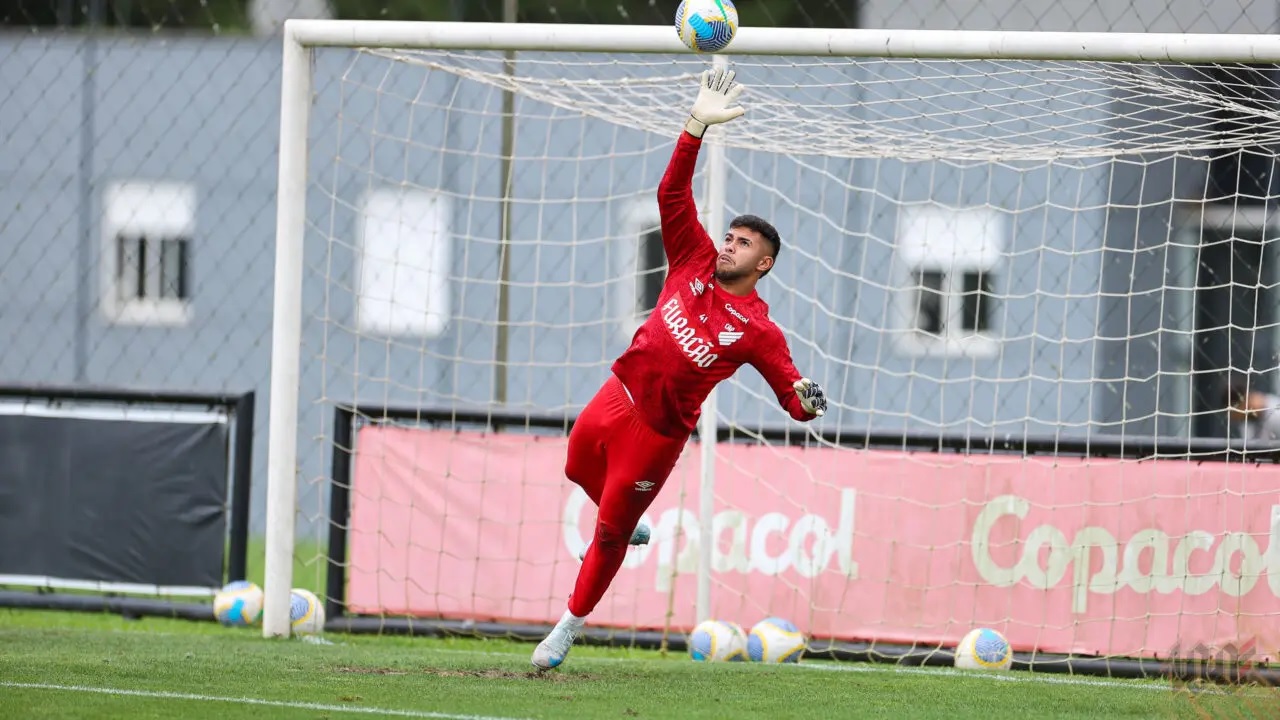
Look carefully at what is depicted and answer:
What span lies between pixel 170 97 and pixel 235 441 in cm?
817

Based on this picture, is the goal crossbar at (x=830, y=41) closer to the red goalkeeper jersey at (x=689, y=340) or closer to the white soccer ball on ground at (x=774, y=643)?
the red goalkeeper jersey at (x=689, y=340)

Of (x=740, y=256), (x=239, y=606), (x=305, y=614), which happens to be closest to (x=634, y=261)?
(x=239, y=606)

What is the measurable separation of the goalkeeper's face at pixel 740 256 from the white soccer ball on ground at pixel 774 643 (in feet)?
7.47

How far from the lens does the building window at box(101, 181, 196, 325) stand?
53.4 feet

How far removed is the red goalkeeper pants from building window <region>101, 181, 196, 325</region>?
11013 mm

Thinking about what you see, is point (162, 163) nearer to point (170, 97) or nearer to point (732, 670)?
point (170, 97)

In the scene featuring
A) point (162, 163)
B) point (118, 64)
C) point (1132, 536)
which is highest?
point (118, 64)

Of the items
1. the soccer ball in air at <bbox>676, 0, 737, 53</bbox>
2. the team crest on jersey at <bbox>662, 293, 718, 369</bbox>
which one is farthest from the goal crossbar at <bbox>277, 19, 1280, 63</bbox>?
the team crest on jersey at <bbox>662, 293, 718, 369</bbox>

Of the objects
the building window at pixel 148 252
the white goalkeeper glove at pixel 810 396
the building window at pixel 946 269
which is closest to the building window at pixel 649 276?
the building window at pixel 946 269

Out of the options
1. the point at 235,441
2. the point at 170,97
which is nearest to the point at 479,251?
the point at 170,97

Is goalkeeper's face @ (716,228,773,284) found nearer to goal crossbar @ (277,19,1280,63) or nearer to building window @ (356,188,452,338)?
goal crossbar @ (277,19,1280,63)

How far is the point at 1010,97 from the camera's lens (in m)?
7.95

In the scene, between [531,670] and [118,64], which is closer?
[531,670]

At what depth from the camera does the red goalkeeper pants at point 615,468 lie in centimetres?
619
